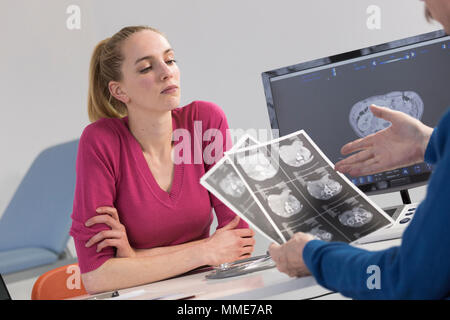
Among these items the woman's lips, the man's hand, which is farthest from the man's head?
the woman's lips

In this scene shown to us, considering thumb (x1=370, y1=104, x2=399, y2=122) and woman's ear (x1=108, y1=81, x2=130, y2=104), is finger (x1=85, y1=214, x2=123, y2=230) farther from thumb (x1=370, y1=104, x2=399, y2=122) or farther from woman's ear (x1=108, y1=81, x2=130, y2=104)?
thumb (x1=370, y1=104, x2=399, y2=122)

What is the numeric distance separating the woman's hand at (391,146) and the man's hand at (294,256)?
37 centimetres

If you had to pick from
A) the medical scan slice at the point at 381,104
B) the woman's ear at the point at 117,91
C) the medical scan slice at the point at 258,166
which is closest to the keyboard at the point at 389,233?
the medical scan slice at the point at 258,166

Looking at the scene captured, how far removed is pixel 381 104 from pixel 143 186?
73 cm

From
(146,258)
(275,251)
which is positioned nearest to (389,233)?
(275,251)

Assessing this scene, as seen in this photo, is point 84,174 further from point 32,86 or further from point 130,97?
point 32,86

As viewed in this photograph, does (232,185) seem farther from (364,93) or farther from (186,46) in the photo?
(186,46)

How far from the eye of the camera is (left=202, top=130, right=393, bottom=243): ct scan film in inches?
39.5

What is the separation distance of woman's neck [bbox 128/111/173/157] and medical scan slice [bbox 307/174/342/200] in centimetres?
65

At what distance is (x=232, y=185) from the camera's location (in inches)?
40.7

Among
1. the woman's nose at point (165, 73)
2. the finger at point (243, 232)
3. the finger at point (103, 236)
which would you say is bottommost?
the finger at point (243, 232)

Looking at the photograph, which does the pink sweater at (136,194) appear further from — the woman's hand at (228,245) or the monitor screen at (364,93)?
the monitor screen at (364,93)

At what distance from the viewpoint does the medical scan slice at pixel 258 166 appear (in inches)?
41.9
